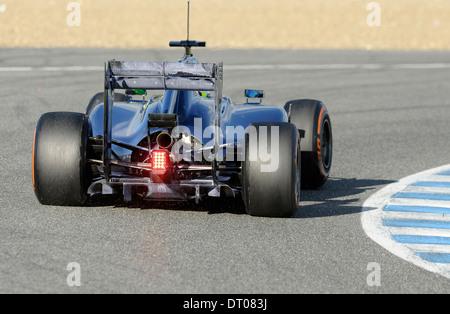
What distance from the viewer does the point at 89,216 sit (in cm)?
812

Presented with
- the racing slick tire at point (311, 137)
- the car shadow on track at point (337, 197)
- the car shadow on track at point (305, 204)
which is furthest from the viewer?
the racing slick tire at point (311, 137)

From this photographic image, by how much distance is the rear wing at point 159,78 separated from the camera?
26.0ft

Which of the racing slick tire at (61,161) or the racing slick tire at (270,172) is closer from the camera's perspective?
the racing slick tire at (270,172)

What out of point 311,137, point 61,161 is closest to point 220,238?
point 61,161

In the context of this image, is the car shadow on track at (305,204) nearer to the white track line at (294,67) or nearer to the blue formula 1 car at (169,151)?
the blue formula 1 car at (169,151)

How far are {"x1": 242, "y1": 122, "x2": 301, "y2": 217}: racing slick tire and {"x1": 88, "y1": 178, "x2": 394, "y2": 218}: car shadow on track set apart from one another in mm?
425

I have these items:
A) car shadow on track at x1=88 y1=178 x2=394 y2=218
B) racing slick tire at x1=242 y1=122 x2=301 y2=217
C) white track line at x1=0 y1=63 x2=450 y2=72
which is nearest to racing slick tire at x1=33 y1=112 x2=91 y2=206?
car shadow on track at x1=88 y1=178 x2=394 y2=218

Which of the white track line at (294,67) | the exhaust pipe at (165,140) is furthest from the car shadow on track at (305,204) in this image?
the white track line at (294,67)

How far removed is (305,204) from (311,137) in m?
0.89

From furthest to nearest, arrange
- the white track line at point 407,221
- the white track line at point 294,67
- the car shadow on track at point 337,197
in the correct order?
the white track line at point 294,67 → the car shadow on track at point 337,197 → the white track line at point 407,221

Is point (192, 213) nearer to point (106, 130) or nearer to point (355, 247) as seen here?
point (106, 130)

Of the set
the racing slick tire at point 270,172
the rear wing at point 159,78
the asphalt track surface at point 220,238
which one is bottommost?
the asphalt track surface at point 220,238

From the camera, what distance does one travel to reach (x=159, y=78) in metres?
8.01

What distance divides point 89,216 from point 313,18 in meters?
29.2
